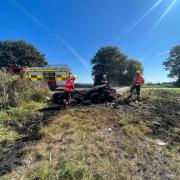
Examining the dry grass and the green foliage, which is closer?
the dry grass

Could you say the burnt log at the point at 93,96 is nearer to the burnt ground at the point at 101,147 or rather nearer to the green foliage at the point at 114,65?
the burnt ground at the point at 101,147

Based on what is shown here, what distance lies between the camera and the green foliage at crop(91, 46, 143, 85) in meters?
46.6

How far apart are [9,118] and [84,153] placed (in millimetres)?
4060

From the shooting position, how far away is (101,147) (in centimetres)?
489

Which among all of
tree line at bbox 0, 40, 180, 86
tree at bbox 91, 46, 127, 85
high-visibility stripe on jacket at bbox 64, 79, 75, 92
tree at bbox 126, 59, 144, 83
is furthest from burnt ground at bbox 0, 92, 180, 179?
tree at bbox 91, 46, 127, 85

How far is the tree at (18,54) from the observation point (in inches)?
1688

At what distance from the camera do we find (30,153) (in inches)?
181

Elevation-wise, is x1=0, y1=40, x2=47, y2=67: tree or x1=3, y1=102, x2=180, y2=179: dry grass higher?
x1=0, y1=40, x2=47, y2=67: tree

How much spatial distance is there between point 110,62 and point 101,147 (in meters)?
47.0

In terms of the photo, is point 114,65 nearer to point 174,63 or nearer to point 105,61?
point 105,61

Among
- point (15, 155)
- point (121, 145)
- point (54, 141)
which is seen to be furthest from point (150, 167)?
point (15, 155)

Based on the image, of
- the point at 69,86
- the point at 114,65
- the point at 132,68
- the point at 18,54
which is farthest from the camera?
the point at 114,65

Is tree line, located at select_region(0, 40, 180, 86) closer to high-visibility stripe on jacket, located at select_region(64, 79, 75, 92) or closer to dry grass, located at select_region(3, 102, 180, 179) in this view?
high-visibility stripe on jacket, located at select_region(64, 79, 75, 92)

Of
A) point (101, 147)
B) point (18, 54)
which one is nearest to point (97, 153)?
point (101, 147)
